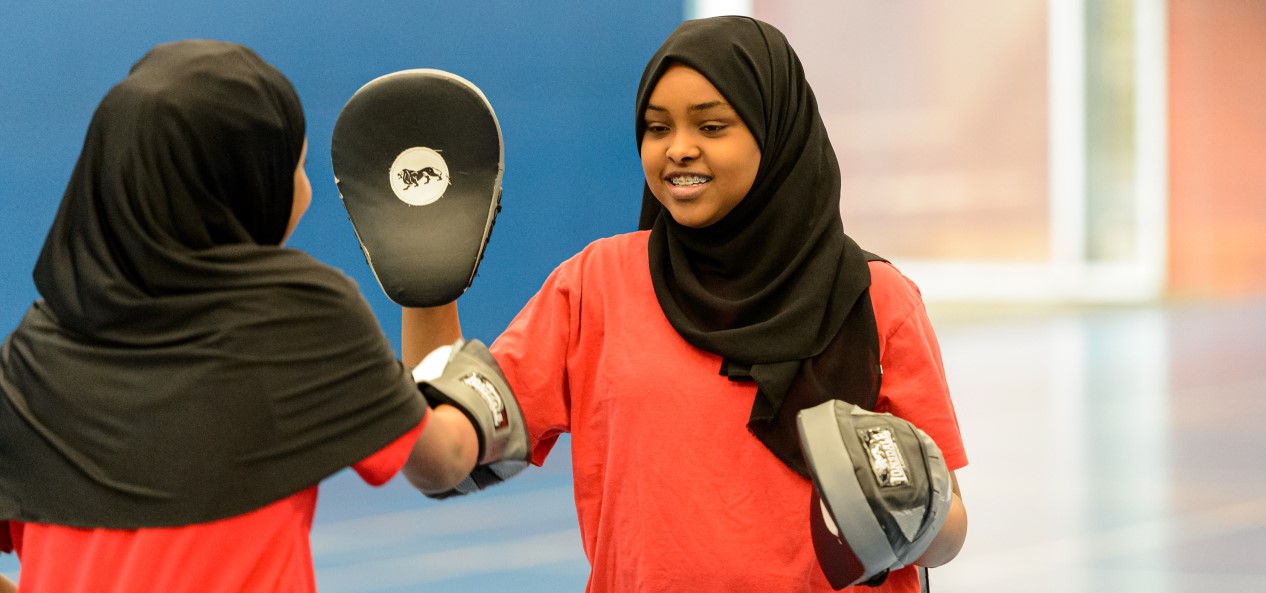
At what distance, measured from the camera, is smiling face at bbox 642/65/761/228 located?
2010 mm

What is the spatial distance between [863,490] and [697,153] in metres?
0.50

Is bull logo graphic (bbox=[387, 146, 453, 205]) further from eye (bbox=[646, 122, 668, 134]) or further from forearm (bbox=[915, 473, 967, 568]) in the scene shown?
forearm (bbox=[915, 473, 967, 568])

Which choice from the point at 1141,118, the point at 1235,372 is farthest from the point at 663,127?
the point at 1141,118

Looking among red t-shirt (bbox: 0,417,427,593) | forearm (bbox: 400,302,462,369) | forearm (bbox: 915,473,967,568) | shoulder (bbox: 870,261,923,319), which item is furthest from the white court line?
red t-shirt (bbox: 0,417,427,593)

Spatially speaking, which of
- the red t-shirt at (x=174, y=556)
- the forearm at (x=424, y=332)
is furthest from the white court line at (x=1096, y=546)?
the red t-shirt at (x=174, y=556)

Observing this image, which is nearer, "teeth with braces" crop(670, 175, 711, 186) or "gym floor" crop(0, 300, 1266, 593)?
"teeth with braces" crop(670, 175, 711, 186)

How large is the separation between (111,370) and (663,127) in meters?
0.85

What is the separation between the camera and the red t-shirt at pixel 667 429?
1.95 meters

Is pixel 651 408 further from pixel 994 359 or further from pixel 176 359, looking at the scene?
pixel 994 359

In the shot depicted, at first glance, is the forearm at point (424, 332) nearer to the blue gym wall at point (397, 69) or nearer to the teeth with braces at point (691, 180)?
the teeth with braces at point (691, 180)

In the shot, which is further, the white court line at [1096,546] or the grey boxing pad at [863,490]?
the white court line at [1096,546]

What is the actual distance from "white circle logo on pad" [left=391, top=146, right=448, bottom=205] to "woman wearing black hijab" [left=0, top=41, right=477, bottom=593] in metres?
0.59

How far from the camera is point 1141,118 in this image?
12352mm

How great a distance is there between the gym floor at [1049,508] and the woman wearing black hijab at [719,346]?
2143 millimetres
